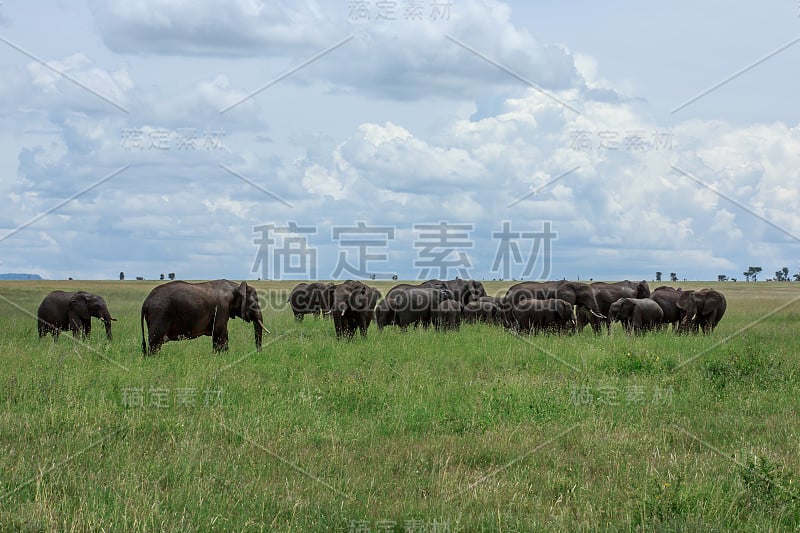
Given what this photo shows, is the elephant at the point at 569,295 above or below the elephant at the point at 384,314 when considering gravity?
above

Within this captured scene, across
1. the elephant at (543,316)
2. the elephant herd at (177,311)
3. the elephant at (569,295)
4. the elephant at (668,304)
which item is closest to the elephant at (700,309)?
the elephant at (668,304)

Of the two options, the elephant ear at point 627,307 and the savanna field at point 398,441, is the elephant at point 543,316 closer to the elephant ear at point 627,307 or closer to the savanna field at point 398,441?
the elephant ear at point 627,307

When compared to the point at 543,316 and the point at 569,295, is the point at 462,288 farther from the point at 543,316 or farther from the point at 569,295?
the point at 543,316

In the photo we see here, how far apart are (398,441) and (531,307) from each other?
15.0 metres

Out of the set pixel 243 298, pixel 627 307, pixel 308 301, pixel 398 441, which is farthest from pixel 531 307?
pixel 308 301

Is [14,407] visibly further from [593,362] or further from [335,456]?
[593,362]

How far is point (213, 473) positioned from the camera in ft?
29.6

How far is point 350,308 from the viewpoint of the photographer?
23.1 m

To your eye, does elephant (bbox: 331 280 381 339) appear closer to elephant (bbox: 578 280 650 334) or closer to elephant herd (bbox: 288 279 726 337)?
elephant herd (bbox: 288 279 726 337)

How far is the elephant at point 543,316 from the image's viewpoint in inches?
984

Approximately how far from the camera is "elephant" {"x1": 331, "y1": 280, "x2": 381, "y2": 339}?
74.3ft

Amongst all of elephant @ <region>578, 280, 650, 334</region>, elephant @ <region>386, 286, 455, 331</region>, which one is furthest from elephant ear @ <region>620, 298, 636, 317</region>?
elephant @ <region>386, 286, 455, 331</region>

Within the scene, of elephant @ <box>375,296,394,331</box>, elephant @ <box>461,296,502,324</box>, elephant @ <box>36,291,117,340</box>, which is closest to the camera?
elephant @ <box>36,291,117,340</box>

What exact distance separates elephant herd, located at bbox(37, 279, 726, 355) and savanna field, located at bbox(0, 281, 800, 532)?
1.07m
